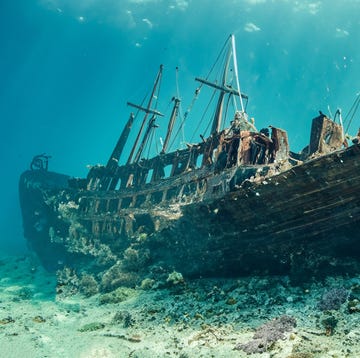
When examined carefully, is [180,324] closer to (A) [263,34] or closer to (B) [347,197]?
(B) [347,197]

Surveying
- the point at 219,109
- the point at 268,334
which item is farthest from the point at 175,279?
the point at 219,109

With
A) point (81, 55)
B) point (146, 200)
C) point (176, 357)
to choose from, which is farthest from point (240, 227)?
point (81, 55)

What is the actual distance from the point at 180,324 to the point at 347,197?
6324 mm

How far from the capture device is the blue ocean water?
6328cm

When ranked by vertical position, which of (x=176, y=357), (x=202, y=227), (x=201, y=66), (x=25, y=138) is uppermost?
(x=201, y=66)

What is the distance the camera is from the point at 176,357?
24.3 ft

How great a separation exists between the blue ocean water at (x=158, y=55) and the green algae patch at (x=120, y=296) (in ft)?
132

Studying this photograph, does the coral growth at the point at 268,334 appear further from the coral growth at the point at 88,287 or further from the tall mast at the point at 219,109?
the tall mast at the point at 219,109

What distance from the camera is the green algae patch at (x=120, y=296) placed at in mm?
13819

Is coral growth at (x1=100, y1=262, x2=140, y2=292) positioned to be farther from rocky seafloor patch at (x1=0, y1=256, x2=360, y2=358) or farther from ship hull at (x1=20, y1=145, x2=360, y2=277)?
rocky seafloor patch at (x1=0, y1=256, x2=360, y2=358)

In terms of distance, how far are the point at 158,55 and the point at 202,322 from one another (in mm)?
88729

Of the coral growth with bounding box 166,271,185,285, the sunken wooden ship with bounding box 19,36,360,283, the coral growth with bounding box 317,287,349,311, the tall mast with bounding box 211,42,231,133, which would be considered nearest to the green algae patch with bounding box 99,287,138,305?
the sunken wooden ship with bounding box 19,36,360,283

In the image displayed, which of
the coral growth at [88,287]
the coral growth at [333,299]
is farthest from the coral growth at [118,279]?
the coral growth at [333,299]

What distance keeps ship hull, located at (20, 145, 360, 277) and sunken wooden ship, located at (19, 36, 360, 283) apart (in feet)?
0.11
